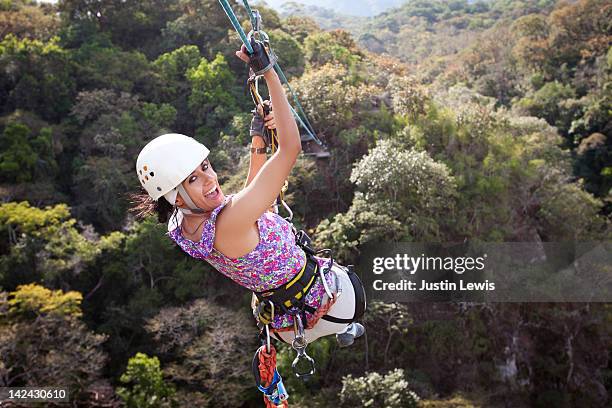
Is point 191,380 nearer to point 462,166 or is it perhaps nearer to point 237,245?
point 462,166

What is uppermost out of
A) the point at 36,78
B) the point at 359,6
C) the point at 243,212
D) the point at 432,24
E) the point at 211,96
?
the point at 359,6

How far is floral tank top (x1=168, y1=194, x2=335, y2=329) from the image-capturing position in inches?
61.9

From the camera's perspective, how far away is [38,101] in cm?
1262

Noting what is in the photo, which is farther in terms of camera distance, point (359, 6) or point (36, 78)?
point (359, 6)

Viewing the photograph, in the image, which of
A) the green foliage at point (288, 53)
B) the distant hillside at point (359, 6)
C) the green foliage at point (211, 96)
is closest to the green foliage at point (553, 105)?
the green foliage at point (288, 53)

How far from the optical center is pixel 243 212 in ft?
4.77

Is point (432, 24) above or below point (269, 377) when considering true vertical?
above

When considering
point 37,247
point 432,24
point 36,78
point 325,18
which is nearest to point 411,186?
point 37,247

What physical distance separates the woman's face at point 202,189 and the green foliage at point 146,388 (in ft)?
21.2

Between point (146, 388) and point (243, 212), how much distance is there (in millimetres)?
6802

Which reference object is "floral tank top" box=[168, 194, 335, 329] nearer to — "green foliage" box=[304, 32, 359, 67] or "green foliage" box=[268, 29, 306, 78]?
"green foliage" box=[304, 32, 359, 67]

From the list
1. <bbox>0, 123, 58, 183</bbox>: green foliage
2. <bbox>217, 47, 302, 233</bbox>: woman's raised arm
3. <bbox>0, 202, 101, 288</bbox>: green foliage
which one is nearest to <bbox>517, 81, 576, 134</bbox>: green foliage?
<bbox>0, 202, 101, 288</bbox>: green foliage

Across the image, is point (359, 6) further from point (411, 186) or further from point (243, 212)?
point (243, 212)

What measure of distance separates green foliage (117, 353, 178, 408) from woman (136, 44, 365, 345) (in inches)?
244
